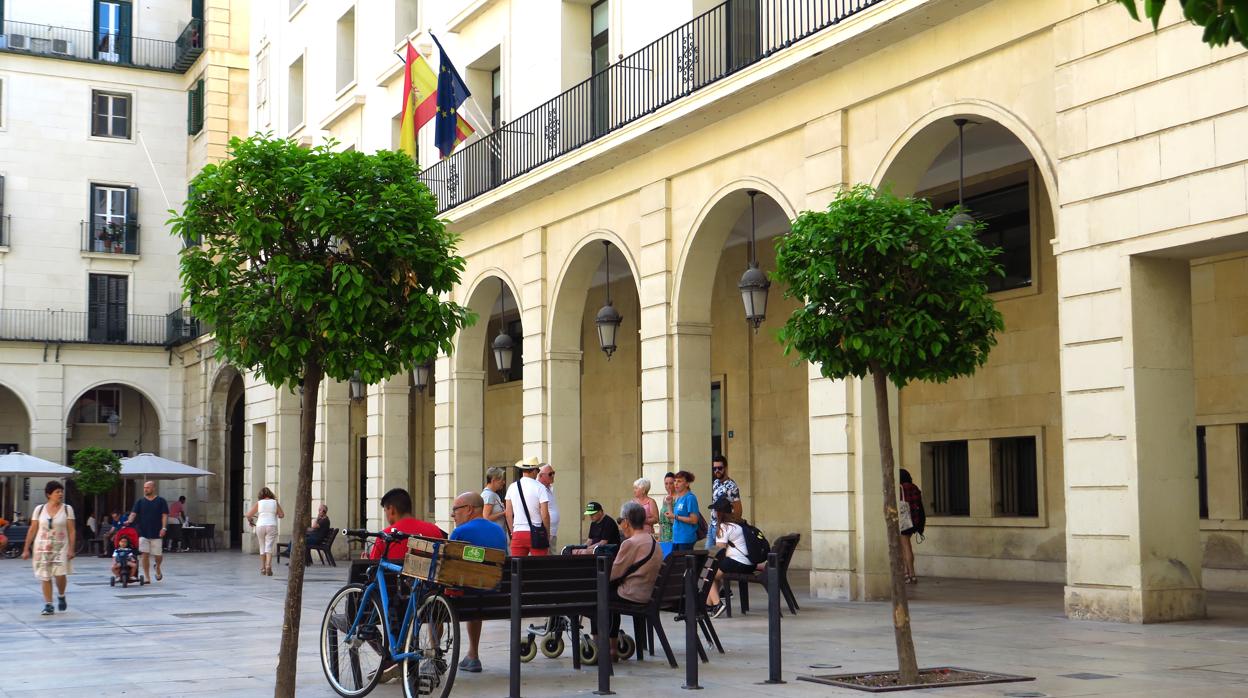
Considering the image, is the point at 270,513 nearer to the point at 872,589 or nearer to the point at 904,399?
the point at 904,399

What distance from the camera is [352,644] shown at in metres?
9.10

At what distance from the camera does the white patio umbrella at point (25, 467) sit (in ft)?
113

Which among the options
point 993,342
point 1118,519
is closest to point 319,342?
point 993,342

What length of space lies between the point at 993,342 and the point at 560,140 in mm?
12989

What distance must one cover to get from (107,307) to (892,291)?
38.6 meters

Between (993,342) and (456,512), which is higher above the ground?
(993,342)

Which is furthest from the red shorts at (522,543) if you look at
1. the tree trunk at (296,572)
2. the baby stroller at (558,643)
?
the tree trunk at (296,572)

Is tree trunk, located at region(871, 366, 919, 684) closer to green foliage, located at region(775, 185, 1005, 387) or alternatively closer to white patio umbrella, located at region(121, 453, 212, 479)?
green foliage, located at region(775, 185, 1005, 387)

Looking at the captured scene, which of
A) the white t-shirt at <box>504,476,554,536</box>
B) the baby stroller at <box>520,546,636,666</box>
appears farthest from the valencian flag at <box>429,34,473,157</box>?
the baby stroller at <box>520,546,636,666</box>

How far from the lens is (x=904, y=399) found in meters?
22.0

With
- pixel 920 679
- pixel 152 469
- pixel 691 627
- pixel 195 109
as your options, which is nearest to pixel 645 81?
pixel 691 627

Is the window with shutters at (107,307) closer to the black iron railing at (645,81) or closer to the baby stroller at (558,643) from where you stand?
the black iron railing at (645,81)

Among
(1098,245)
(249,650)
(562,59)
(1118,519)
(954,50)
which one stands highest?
(562,59)

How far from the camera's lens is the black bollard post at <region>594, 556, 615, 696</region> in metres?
9.12
